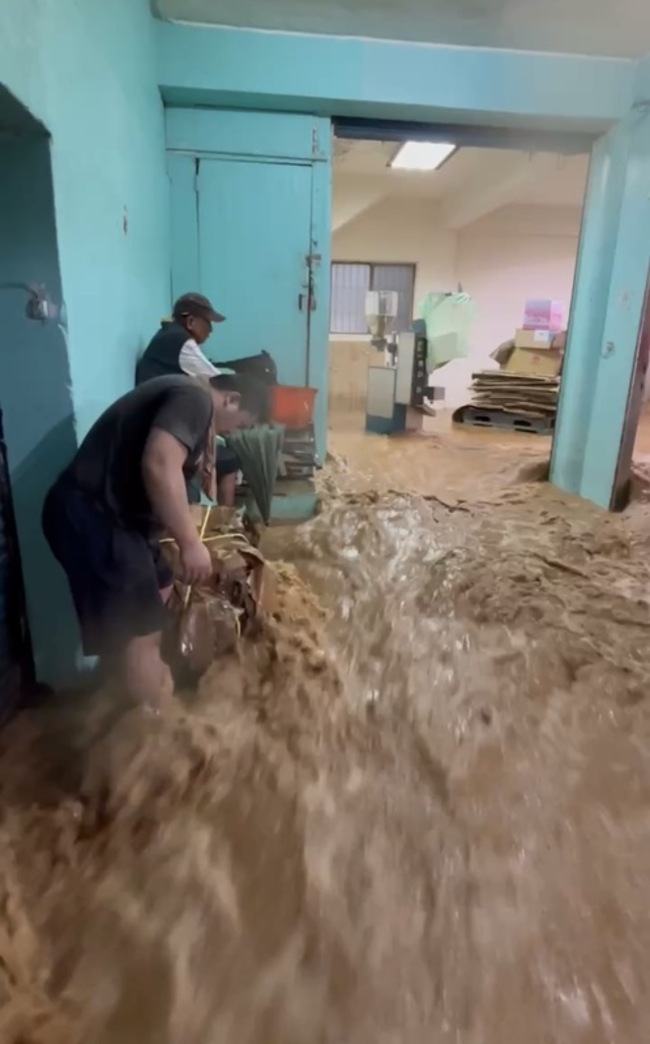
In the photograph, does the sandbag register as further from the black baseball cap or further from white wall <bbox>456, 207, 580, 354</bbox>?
white wall <bbox>456, 207, 580, 354</bbox>

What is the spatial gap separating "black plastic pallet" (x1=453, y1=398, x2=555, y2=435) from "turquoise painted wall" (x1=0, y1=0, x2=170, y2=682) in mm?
4516

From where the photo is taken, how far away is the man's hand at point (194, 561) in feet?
4.75

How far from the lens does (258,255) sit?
349 centimetres

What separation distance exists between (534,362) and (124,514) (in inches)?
223

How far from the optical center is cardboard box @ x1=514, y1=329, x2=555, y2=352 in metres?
6.27

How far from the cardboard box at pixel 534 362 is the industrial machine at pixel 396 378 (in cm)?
102

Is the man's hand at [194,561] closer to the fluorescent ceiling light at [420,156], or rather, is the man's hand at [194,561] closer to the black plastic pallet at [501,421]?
the fluorescent ceiling light at [420,156]

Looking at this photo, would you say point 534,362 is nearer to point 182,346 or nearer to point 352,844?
point 182,346

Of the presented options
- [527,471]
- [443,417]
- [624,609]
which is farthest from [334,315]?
[624,609]

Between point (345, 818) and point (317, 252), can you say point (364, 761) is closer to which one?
point (345, 818)

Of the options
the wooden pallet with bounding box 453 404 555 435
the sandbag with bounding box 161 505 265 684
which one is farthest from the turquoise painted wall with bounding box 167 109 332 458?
the wooden pallet with bounding box 453 404 555 435

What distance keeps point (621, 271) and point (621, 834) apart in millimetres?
2890

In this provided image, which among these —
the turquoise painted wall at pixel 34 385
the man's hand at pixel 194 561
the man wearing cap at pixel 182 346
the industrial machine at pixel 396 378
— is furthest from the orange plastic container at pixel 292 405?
the industrial machine at pixel 396 378

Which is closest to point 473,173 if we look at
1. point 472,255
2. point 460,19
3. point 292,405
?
point 472,255
